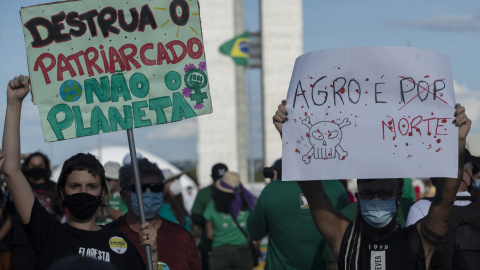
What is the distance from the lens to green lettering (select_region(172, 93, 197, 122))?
4.41 m

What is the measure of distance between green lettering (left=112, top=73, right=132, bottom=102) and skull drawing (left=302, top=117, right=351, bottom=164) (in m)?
0.97

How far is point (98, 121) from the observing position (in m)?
4.34

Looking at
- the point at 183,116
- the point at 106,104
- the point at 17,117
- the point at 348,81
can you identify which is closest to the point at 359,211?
the point at 348,81

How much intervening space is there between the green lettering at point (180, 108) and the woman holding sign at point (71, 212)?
0.48 m

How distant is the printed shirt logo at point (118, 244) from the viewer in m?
4.04

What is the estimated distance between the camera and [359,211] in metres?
4.25

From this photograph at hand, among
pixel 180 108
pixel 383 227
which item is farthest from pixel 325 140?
pixel 180 108

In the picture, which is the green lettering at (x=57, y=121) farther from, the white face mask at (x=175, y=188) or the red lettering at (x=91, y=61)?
the white face mask at (x=175, y=188)

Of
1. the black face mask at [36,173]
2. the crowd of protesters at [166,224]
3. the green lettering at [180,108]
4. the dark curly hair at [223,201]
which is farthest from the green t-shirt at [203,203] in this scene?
the green lettering at [180,108]

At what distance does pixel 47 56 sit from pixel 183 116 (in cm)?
74

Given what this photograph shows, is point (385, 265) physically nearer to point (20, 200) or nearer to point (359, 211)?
point (359, 211)

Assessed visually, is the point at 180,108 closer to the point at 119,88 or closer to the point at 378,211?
the point at 119,88

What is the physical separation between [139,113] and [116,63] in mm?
284

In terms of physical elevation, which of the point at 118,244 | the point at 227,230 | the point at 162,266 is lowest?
the point at 227,230
